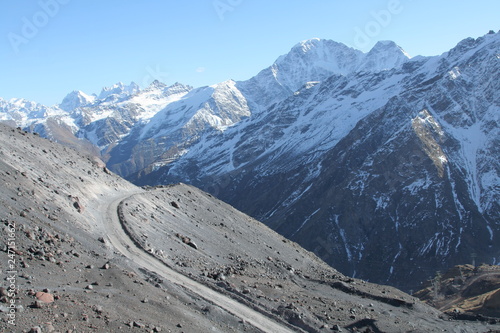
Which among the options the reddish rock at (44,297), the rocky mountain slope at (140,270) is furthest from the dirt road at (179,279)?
the reddish rock at (44,297)

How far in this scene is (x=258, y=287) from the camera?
40.1 metres

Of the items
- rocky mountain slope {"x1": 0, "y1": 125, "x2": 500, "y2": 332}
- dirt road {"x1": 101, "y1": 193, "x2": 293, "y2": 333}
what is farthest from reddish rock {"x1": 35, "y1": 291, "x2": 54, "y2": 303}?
dirt road {"x1": 101, "y1": 193, "x2": 293, "y2": 333}

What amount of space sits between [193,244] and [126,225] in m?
7.65

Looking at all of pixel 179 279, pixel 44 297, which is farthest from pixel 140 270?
pixel 44 297

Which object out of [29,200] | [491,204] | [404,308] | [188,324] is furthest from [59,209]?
[491,204]

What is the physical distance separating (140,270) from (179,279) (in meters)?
3.58

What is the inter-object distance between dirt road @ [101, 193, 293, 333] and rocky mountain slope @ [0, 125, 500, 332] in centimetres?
15

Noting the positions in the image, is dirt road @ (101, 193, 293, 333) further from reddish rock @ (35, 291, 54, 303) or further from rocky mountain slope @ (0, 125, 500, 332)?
reddish rock @ (35, 291, 54, 303)

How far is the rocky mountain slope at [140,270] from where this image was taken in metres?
24.9

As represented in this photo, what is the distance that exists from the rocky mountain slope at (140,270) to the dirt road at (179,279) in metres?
0.15

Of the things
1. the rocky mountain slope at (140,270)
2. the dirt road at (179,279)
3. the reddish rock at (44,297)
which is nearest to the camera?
the reddish rock at (44,297)

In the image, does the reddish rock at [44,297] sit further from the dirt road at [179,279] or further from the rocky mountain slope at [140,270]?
the dirt road at [179,279]

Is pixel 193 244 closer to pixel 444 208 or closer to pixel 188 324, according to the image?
pixel 188 324

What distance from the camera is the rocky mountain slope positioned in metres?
24.9
